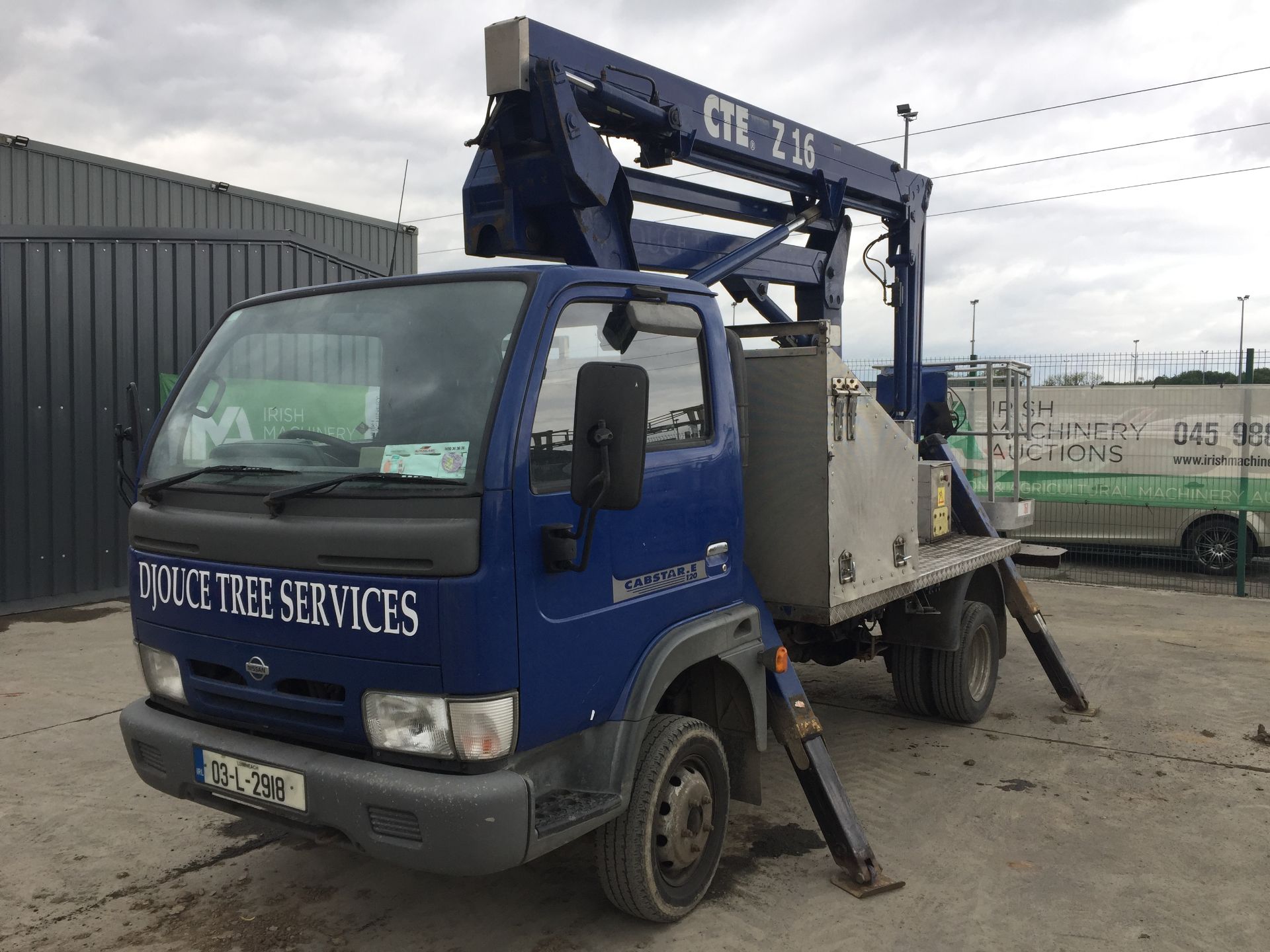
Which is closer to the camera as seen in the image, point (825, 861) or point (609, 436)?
point (609, 436)

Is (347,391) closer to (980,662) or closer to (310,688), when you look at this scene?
(310,688)

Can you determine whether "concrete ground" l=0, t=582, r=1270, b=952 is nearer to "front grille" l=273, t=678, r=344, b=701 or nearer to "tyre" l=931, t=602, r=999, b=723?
"tyre" l=931, t=602, r=999, b=723

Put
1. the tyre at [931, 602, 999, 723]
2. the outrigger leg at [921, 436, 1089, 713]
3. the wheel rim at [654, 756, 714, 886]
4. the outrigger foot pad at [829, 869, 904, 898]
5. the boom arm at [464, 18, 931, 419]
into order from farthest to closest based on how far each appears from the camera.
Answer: the outrigger leg at [921, 436, 1089, 713] < the tyre at [931, 602, 999, 723] < the boom arm at [464, 18, 931, 419] < the outrigger foot pad at [829, 869, 904, 898] < the wheel rim at [654, 756, 714, 886]

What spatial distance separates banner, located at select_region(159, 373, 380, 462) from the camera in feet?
10.5

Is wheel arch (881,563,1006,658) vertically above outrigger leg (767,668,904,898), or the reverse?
wheel arch (881,563,1006,658)

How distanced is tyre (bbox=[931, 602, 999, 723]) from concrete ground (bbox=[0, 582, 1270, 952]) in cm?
13

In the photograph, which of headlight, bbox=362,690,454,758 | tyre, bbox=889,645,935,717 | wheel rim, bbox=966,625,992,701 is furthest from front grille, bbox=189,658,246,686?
wheel rim, bbox=966,625,992,701

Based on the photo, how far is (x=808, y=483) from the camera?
4.09m

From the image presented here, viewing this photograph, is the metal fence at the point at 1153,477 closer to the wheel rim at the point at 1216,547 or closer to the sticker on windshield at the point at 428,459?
the wheel rim at the point at 1216,547

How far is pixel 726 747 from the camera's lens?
13.0 feet

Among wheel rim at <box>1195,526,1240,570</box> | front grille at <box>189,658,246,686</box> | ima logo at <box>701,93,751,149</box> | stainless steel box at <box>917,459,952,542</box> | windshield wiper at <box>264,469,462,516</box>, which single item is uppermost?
ima logo at <box>701,93,751,149</box>

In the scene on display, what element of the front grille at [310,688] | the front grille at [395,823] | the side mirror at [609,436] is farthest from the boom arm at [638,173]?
the front grille at [395,823]

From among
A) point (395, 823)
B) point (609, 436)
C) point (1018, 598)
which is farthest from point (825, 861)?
point (1018, 598)

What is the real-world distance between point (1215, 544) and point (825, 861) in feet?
28.6
